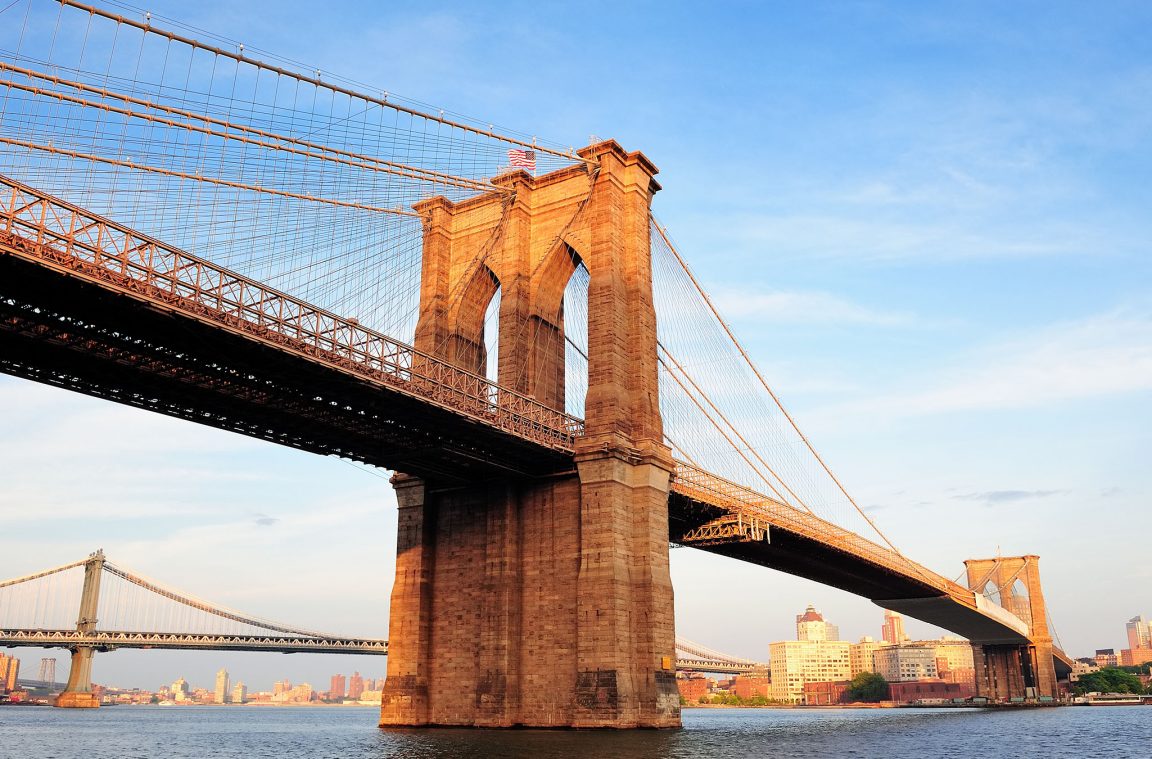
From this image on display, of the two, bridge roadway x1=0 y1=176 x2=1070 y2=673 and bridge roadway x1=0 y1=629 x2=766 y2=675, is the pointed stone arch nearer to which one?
bridge roadway x1=0 y1=176 x2=1070 y2=673

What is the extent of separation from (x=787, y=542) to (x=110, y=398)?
4368cm

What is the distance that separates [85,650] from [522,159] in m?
95.1

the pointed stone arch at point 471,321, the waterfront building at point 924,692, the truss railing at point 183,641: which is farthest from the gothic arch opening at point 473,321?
the waterfront building at point 924,692

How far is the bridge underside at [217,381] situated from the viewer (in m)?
29.6

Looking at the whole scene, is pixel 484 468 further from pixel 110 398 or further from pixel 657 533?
pixel 110 398

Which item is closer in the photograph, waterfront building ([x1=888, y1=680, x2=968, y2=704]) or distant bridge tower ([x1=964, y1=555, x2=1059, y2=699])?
distant bridge tower ([x1=964, y1=555, x2=1059, y2=699])

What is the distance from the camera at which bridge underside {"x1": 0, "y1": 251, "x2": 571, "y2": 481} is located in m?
29.6

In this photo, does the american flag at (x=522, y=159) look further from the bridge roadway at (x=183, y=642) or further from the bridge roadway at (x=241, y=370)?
the bridge roadway at (x=183, y=642)

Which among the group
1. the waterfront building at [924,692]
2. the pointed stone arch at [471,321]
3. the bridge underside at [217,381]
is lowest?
the waterfront building at [924,692]

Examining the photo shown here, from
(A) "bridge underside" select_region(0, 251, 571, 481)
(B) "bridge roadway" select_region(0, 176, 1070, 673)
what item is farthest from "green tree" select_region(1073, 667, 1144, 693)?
(A) "bridge underside" select_region(0, 251, 571, 481)

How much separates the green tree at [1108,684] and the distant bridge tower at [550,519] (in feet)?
425

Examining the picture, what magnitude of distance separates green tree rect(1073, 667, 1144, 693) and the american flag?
5256 inches

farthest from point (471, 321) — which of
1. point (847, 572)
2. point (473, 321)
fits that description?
point (847, 572)

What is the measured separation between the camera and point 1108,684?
486ft
